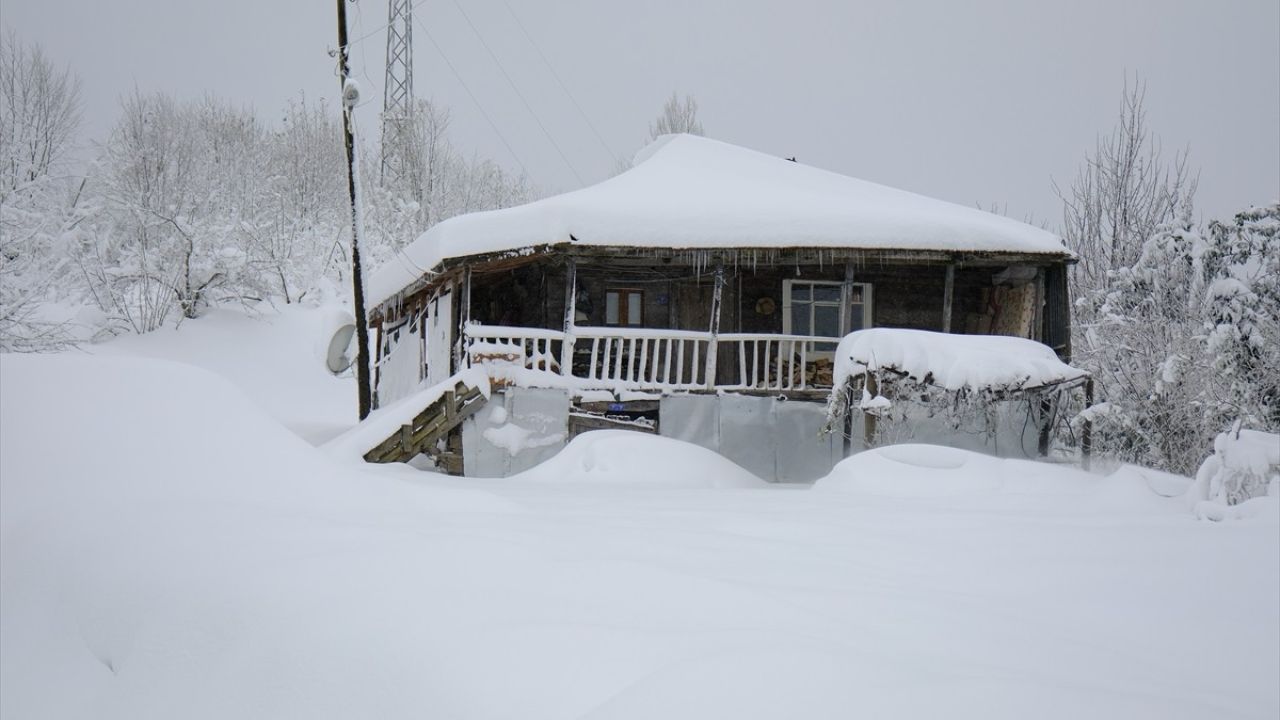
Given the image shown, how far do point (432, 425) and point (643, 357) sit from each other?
3293 millimetres

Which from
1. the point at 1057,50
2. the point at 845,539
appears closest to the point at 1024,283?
the point at 845,539

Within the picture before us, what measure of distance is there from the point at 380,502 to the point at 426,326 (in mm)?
13384

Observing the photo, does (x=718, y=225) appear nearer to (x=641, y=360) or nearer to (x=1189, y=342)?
(x=641, y=360)

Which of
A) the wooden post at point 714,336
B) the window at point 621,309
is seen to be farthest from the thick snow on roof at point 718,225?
the window at point 621,309

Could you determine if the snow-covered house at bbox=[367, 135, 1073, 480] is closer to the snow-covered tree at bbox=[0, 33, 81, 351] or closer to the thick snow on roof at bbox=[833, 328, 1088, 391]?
the thick snow on roof at bbox=[833, 328, 1088, 391]

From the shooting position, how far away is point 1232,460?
593 centimetres

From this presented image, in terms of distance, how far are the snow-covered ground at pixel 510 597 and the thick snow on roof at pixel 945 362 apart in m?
5.96

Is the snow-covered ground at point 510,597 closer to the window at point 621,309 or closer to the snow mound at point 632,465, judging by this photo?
the snow mound at point 632,465

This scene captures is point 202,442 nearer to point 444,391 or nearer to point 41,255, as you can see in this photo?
point 444,391

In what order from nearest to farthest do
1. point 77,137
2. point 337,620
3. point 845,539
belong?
1. point 337,620
2. point 845,539
3. point 77,137

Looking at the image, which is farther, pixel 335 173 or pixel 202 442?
pixel 335 173

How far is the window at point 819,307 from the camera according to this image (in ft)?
53.4

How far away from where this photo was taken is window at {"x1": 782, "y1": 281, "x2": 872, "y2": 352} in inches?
640

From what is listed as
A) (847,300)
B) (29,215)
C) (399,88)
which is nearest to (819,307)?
(847,300)
